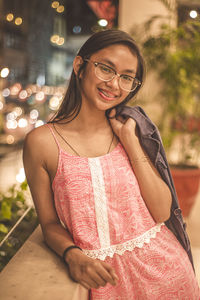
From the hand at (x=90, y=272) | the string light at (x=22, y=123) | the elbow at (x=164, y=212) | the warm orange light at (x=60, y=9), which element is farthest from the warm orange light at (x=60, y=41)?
the hand at (x=90, y=272)

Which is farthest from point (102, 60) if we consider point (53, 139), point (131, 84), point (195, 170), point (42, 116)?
point (42, 116)

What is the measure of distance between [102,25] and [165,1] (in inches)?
26.2

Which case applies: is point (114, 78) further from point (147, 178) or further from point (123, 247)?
point (123, 247)

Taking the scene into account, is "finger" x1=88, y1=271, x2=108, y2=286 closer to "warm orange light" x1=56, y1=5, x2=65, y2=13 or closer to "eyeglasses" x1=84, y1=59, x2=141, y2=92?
"eyeglasses" x1=84, y1=59, x2=141, y2=92

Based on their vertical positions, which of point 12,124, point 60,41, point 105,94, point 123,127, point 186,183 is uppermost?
point 60,41

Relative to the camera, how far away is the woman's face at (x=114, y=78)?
1.26 meters

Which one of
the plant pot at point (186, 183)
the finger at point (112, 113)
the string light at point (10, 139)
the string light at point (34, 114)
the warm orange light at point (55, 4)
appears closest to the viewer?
the finger at point (112, 113)

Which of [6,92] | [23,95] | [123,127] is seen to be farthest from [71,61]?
[6,92]

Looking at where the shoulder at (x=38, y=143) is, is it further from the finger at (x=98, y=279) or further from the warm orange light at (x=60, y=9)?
the warm orange light at (x=60, y=9)

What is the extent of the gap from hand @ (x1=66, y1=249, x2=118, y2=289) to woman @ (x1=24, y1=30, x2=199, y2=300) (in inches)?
2.8

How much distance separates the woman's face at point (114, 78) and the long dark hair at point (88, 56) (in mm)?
20

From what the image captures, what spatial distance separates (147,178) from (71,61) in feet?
4.50

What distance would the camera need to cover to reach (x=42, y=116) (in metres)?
5.97

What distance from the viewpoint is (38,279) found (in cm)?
108
